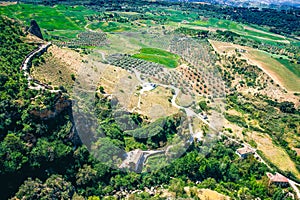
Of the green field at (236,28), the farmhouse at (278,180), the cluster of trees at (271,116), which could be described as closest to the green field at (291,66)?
the cluster of trees at (271,116)

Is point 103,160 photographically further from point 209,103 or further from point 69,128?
point 209,103

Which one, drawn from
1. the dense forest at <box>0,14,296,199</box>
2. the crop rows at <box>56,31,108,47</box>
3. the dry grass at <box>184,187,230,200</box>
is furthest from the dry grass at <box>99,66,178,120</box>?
the crop rows at <box>56,31,108,47</box>

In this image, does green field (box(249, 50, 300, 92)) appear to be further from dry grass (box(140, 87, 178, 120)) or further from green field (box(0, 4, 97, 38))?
green field (box(0, 4, 97, 38))

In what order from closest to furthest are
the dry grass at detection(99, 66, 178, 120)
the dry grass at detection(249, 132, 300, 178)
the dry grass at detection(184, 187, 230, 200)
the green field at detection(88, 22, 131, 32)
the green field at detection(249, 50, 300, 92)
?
the dry grass at detection(184, 187, 230, 200) < the dry grass at detection(249, 132, 300, 178) < the dry grass at detection(99, 66, 178, 120) < the green field at detection(249, 50, 300, 92) < the green field at detection(88, 22, 131, 32)

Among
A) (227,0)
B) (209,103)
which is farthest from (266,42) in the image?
(227,0)

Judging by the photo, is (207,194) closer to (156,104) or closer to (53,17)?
(156,104)

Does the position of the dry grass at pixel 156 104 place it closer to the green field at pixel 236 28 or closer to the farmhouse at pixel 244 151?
the farmhouse at pixel 244 151

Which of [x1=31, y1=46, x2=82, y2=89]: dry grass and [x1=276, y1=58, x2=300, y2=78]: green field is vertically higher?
[x1=31, y1=46, x2=82, y2=89]: dry grass

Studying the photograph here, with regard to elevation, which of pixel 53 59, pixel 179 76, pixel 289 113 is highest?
pixel 53 59

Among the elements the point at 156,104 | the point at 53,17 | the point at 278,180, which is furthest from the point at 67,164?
the point at 53,17
